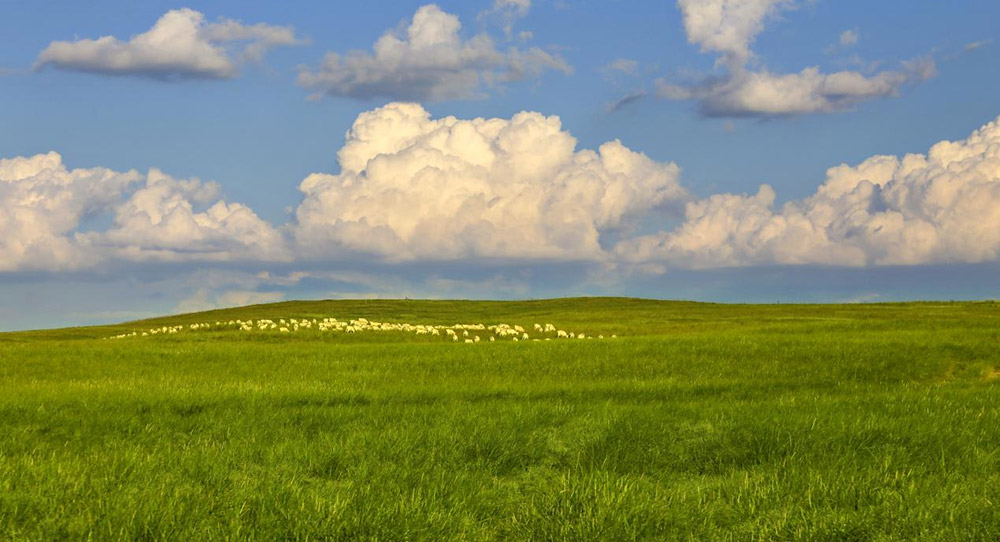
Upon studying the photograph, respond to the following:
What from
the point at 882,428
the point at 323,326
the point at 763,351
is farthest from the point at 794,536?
the point at 323,326

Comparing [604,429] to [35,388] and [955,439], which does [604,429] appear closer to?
[955,439]

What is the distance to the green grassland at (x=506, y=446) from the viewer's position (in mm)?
7504

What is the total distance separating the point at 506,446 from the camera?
11.7 metres

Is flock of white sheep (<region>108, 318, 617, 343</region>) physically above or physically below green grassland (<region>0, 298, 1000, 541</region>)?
above

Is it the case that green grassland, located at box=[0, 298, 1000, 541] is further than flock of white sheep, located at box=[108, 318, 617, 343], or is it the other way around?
flock of white sheep, located at box=[108, 318, 617, 343]

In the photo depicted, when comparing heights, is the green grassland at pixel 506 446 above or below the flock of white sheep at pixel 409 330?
below

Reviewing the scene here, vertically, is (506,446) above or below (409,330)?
below

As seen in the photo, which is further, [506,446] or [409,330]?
[409,330]

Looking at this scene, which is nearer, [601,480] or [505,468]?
[601,480]

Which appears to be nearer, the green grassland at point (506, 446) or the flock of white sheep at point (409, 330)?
the green grassland at point (506, 446)

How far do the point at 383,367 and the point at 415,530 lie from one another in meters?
17.3

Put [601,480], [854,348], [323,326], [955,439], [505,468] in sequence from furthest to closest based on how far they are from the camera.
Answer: [323,326]
[854,348]
[955,439]
[505,468]
[601,480]

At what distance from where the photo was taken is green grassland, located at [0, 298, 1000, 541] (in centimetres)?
750

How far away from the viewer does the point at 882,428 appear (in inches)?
508
